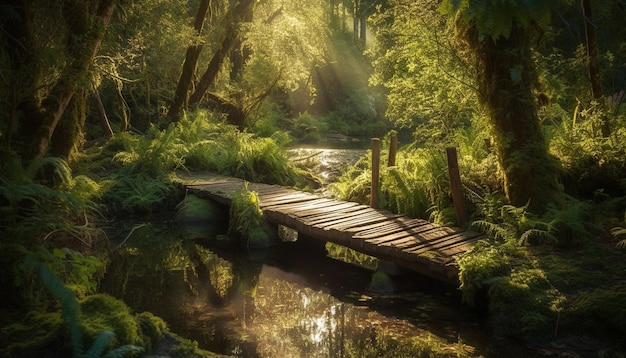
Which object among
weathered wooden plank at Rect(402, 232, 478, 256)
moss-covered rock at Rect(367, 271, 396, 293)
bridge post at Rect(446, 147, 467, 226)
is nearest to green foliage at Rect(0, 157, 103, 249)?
moss-covered rock at Rect(367, 271, 396, 293)

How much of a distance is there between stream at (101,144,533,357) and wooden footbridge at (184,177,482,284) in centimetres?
51

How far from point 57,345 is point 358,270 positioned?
570 cm

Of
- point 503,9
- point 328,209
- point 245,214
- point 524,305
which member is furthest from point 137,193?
point 503,9

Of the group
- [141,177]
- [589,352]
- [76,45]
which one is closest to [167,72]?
[141,177]

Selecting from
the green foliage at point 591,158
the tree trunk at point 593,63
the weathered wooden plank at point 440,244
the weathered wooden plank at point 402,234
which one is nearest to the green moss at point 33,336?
the weathered wooden plank at point 440,244

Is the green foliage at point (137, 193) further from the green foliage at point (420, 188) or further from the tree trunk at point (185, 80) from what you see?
the tree trunk at point (185, 80)

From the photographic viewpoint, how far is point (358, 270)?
9016mm

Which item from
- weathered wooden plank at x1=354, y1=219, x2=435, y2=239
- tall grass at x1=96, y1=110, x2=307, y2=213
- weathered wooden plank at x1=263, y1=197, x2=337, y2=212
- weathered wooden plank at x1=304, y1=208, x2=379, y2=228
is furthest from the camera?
tall grass at x1=96, y1=110, x2=307, y2=213

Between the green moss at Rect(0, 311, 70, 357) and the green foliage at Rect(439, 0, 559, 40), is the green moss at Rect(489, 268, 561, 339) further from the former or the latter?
the green moss at Rect(0, 311, 70, 357)

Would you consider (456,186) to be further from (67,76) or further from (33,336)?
(33,336)

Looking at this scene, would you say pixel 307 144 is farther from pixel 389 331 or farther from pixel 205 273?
pixel 389 331

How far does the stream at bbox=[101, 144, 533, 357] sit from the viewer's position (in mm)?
5945

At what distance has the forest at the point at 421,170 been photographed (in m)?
4.60

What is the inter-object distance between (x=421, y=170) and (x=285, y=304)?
4274mm
